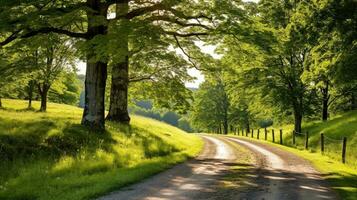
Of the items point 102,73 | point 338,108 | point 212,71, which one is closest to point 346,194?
point 102,73

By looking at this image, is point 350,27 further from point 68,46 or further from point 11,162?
point 68,46

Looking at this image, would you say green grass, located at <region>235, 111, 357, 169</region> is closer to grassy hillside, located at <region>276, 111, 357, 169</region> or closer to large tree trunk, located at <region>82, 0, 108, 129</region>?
grassy hillside, located at <region>276, 111, 357, 169</region>

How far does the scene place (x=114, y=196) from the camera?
39.3 feet

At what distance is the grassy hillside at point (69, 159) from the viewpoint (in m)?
12.7

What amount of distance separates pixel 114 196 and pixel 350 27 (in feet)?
43.5

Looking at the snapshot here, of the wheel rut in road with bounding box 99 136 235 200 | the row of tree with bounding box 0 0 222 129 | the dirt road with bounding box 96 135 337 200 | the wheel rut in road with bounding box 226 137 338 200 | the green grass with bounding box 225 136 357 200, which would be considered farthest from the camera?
the row of tree with bounding box 0 0 222 129

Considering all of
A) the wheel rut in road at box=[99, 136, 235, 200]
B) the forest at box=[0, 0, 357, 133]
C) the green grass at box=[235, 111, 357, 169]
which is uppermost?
the forest at box=[0, 0, 357, 133]

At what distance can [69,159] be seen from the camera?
16.5m

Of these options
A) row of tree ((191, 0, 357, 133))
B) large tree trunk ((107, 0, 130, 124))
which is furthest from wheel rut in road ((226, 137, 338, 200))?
large tree trunk ((107, 0, 130, 124))

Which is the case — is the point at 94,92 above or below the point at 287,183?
above

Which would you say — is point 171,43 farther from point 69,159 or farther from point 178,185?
point 178,185

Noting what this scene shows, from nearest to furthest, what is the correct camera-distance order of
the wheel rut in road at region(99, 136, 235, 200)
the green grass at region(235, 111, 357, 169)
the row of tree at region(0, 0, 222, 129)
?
the wheel rut in road at region(99, 136, 235, 200)
the row of tree at region(0, 0, 222, 129)
the green grass at region(235, 111, 357, 169)

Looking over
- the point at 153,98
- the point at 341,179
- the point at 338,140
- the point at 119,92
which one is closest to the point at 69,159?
the point at 341,179

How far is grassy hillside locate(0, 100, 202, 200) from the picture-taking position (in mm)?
12742
